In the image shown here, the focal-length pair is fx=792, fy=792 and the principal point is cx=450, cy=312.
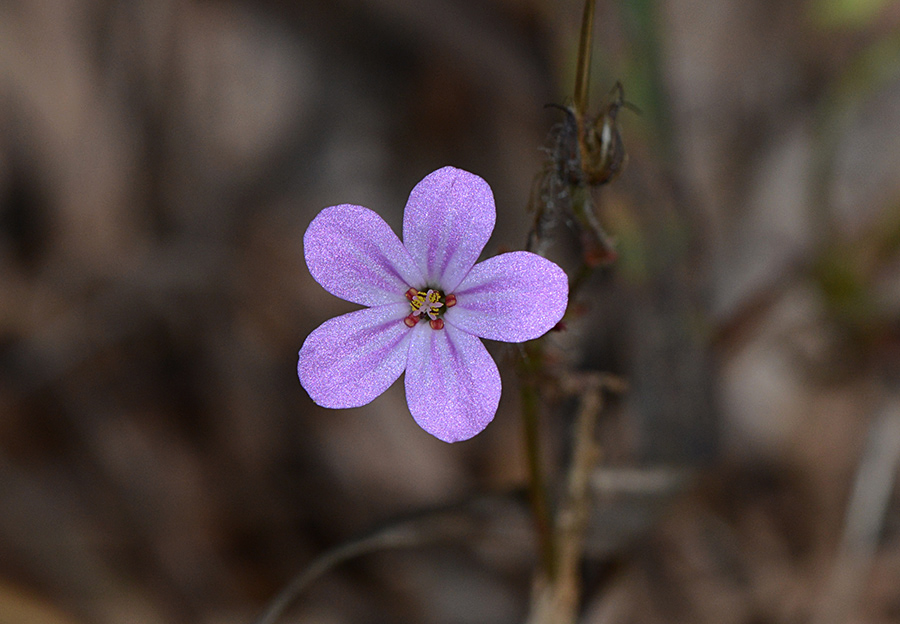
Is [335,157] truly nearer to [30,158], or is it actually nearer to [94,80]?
[94,80]

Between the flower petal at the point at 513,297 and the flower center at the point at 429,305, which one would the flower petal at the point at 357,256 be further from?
the flower petal at the point at 513,297

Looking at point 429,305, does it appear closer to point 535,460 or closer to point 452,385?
point 452,385

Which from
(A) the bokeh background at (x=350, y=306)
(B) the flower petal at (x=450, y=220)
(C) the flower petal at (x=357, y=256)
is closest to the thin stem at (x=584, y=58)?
(B) the flower petal at (x=450, y=220)

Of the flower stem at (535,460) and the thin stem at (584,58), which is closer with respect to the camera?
the thin stem at (584,58)

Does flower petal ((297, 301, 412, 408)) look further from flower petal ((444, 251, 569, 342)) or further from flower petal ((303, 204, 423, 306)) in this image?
flower petal ((444, 251, 569, 342))

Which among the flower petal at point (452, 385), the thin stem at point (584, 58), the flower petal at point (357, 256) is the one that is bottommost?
the flower petal at point (452, 385)

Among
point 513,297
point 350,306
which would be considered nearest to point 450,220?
point 513,297

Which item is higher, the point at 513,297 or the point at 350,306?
the point at 350,306
